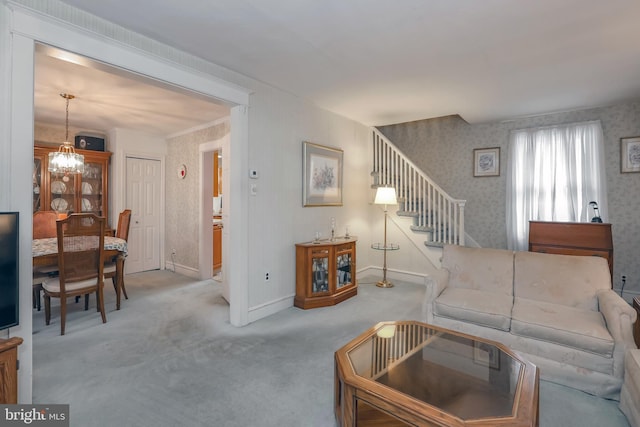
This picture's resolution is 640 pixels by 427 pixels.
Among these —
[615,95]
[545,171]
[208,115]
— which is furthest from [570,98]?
[208,115]

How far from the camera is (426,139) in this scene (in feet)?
18.5

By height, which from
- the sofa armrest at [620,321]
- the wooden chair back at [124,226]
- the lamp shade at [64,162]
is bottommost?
the sofa armrest at [620,321]

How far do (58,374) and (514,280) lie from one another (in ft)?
12.3

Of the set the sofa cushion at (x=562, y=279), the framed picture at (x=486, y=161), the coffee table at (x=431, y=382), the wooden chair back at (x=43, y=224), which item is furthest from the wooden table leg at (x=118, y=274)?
the framed picture at (x=486, y=161)

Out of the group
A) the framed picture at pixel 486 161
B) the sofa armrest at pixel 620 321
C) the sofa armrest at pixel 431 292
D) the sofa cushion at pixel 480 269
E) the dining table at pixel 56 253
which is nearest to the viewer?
the sofa armrest at pixel 620 321

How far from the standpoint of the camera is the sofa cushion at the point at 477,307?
237 cm

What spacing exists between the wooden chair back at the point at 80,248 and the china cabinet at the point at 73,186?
2.38 m

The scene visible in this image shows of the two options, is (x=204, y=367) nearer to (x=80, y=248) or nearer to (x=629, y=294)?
(x=80, y=248)

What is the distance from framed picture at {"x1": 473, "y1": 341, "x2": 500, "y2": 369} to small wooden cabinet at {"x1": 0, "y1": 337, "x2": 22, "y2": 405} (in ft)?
8.01

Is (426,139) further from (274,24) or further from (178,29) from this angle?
(178,29)

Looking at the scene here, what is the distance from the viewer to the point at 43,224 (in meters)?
3.98

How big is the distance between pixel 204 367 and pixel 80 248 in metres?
1.85

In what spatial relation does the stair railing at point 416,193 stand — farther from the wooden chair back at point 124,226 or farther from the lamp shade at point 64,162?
the lamp shade at point 64,162

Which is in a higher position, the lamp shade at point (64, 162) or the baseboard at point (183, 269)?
the lamp shade at point (64, 162)
